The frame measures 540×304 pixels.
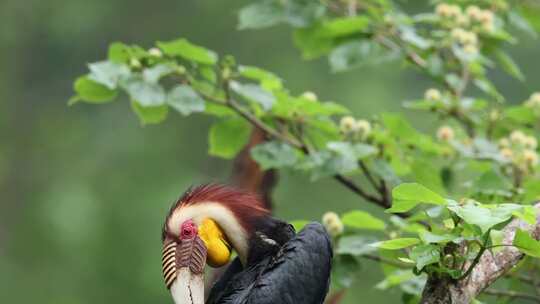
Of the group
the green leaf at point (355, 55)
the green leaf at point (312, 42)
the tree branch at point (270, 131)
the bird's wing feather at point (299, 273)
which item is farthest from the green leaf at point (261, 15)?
the bird's wing feather at point (299, 273)

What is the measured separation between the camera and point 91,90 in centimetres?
407

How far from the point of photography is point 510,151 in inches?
171

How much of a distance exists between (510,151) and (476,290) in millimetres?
1212

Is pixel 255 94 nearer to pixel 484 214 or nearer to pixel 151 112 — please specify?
pixel 151 112

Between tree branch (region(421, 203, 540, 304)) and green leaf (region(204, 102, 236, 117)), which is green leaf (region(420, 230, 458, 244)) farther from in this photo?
green leaf (region(204, 102, 236, 117))

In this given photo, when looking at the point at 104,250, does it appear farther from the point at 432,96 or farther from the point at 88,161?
the point at 432,96

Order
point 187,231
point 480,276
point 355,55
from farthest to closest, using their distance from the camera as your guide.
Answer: point 355,55 < point 187,231 < point 480,276

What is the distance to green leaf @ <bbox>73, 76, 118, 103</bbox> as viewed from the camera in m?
4.05

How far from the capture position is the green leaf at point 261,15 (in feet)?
15.0

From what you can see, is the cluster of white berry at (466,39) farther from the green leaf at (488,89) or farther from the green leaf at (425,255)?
the green leaf at (425,255)

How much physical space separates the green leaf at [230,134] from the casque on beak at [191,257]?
703mm

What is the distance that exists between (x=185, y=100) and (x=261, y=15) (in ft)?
2.15

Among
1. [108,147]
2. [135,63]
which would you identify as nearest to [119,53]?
[135,63]

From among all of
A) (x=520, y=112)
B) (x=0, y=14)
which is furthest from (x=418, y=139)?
(x=0, y=14)
